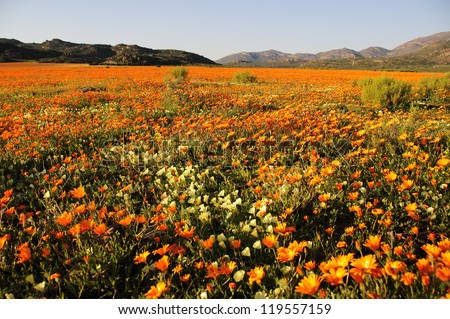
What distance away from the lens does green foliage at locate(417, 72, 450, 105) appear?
10.3 metres

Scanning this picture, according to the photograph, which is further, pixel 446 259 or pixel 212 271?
pixel 212 271

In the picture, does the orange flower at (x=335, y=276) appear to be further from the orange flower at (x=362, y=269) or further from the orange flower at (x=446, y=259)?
the orange flower at (x=446, y=259)

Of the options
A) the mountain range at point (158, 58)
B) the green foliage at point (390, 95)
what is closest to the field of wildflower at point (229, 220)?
the green foliage at point (390, 95)

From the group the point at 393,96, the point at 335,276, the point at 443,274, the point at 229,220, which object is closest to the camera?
the point at 443,274

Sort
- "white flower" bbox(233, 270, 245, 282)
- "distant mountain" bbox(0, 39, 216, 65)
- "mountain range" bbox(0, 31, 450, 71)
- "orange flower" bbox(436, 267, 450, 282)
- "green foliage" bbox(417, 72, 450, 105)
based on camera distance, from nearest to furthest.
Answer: "orange flower" bbox(436, 267, 450, 282)
"white flower" bbox(233, 270, 245, 282)
"green foliage" bbox(417, 72, 450, 105)
"distant mountain" bbox(0, 39, 216, 65)
"mountain range" bbox(0, 31, 450, 71)

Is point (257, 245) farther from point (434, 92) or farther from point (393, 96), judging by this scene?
point (434, 92)

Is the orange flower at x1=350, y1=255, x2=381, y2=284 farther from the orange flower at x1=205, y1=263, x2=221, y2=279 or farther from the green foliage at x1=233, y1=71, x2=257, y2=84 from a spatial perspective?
the green foliage at x1=233, y1=71, x2=257, y2=84

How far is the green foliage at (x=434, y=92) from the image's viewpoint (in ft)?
33.7

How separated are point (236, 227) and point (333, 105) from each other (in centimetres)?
665

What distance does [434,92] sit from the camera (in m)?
11.5

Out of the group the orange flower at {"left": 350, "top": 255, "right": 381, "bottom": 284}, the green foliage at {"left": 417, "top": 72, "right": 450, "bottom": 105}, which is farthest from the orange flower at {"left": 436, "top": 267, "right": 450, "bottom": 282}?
the green foliage at {"left": 417, "top": 72, "right": 450, "bottom": 105}

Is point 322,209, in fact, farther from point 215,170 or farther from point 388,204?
point 215,170

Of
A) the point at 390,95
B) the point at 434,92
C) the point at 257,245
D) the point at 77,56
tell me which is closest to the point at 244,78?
the point at 434,92
